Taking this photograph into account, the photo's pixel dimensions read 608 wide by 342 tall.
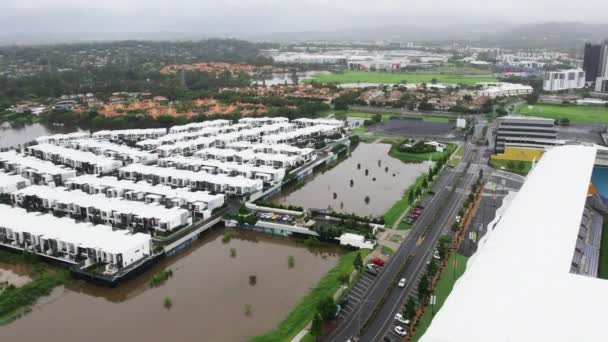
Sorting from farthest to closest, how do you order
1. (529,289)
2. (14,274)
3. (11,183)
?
1. (11,183)
2. (14,274)
3. (529,289)

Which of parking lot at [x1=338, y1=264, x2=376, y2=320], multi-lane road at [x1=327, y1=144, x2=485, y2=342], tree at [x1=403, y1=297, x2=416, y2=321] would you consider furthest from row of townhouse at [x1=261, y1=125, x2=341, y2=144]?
tree at [x1=403, y1=297, x2=416, y2=321]

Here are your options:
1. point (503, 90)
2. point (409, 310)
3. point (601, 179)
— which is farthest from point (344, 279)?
point (503, 90)

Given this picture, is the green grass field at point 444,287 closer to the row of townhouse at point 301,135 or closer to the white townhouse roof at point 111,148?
the row of townhouse at point 301,135

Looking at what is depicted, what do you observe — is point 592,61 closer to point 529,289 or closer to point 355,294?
point 355,294

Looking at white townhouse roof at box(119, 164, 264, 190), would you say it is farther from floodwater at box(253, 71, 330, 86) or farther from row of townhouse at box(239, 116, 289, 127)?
floodwater at box(253, 71, 330, 86)

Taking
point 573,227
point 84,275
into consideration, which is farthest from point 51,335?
point 573,227

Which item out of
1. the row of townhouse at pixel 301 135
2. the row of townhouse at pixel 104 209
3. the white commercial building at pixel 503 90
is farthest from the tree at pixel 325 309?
the white commercial building at pixel 503 90
